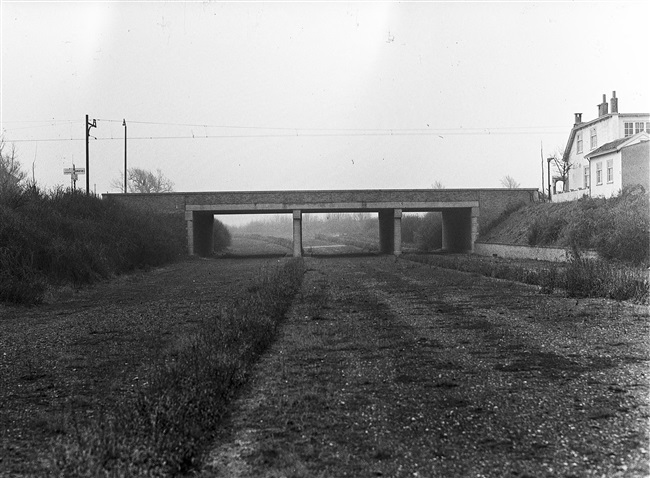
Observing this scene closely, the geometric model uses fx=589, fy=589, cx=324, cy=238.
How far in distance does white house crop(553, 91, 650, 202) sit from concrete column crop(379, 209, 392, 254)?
11.9m

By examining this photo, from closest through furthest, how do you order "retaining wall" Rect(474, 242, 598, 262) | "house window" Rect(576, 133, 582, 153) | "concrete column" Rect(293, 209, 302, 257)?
"retaining wall" Rect(474, 242, 598, 262)
"concrete column" Rect(293, 209, 302, 257)
"house window" Rect(576, 133, 582, 153)

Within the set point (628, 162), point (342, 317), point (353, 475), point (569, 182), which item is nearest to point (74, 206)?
point (342, 317)

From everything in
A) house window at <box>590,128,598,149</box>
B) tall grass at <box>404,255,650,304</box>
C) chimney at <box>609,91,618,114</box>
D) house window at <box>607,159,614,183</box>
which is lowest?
tall grass at <box>404,255,650,304</box>

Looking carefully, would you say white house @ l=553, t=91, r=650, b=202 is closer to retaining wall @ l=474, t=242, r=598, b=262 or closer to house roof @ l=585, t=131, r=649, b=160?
house roof @ l=585, t=131, r=649, b=160

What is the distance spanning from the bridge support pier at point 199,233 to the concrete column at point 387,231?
Answer: 45.5ft

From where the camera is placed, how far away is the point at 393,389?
20.3ft

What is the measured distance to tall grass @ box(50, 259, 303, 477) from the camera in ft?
12.3

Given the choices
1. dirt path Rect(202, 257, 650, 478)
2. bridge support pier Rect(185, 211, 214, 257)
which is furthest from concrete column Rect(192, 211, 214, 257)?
dirt path Rect(202, 257, 650, 478)

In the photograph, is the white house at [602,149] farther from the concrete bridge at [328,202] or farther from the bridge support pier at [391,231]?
the bridge support pier at [391,231]

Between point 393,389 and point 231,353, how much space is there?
82.8 inches

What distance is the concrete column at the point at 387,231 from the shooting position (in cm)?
4460

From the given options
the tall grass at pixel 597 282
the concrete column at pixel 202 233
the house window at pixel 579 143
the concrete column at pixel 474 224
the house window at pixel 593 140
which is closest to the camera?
the tall grass at pixel 597 282

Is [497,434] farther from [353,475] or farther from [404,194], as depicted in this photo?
[404,194]

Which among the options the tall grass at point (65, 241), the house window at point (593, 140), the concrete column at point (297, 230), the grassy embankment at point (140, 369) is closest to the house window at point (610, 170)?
the house window at point (593, 140)
